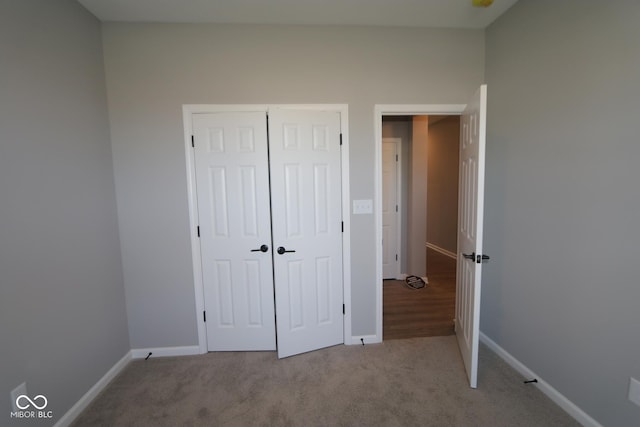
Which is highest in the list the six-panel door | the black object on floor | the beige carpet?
the six-panel door

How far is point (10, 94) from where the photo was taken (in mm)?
1398

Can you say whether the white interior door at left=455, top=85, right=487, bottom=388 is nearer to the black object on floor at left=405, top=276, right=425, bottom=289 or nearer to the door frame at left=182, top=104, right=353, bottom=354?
the door frame at left=182, top=104, right=353, bottom=354

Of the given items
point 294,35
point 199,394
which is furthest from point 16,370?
point 294,35

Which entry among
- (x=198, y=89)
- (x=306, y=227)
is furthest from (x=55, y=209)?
(x=306, y=227)

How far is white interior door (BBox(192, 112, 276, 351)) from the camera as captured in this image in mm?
2213

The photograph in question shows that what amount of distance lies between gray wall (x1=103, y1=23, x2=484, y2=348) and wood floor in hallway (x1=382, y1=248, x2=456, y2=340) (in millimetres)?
985

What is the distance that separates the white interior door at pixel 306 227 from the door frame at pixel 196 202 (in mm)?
52

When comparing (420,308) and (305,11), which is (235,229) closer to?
(305,11)

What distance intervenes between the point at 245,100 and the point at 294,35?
681 mm

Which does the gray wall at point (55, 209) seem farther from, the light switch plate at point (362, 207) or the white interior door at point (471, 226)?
the white interior door at point (471, 226)

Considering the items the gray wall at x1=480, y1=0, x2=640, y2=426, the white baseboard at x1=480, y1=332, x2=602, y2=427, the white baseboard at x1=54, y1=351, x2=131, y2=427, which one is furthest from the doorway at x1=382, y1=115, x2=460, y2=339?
the white baseboard at x1=54, y1=351, x2=131, y2=427

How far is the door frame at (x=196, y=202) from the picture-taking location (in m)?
2.20

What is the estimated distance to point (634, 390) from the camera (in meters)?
1.36

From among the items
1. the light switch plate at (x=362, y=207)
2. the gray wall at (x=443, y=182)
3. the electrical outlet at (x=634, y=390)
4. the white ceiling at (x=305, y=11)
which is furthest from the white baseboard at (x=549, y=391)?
the gray wall at (x=443, y=182)
